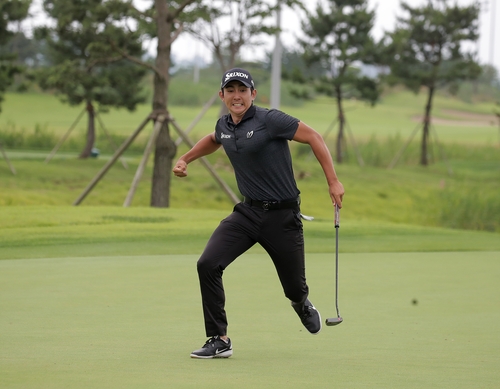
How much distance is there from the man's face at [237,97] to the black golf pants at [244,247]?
0.64m

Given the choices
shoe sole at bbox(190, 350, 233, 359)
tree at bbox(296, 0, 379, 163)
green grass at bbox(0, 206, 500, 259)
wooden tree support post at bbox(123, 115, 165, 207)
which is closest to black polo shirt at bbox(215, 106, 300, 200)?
shoe sole at bbox(190, 350, 233, 359)

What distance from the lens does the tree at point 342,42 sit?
120 ft

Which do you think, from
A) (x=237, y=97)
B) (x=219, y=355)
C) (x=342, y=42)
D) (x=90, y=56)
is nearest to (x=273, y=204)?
(x=237, y=97)

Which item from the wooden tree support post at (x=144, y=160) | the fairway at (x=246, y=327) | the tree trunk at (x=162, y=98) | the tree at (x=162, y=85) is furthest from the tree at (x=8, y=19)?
the fairway at (x=246, y=327)

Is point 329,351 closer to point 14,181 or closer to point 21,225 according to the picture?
point 21,225

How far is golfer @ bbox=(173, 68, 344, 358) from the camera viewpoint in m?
5.73

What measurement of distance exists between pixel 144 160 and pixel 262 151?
13.5 m

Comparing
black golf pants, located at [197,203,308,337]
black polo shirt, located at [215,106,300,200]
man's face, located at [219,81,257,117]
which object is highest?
man's face, located at [219,81,257,117]

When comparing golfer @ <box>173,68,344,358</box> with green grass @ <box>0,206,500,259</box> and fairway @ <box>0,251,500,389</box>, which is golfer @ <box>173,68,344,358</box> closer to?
fairway @ <box>0,251,500,389</box>

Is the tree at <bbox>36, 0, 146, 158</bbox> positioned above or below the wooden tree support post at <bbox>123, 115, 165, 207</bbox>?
above

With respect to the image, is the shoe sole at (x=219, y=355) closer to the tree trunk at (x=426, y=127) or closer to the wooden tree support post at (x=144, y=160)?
the wooden tree support post at (x=144, y=160)

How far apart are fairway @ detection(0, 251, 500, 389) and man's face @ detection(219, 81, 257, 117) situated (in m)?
1.56

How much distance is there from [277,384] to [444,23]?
115 feet

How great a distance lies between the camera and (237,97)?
18.9 feet
